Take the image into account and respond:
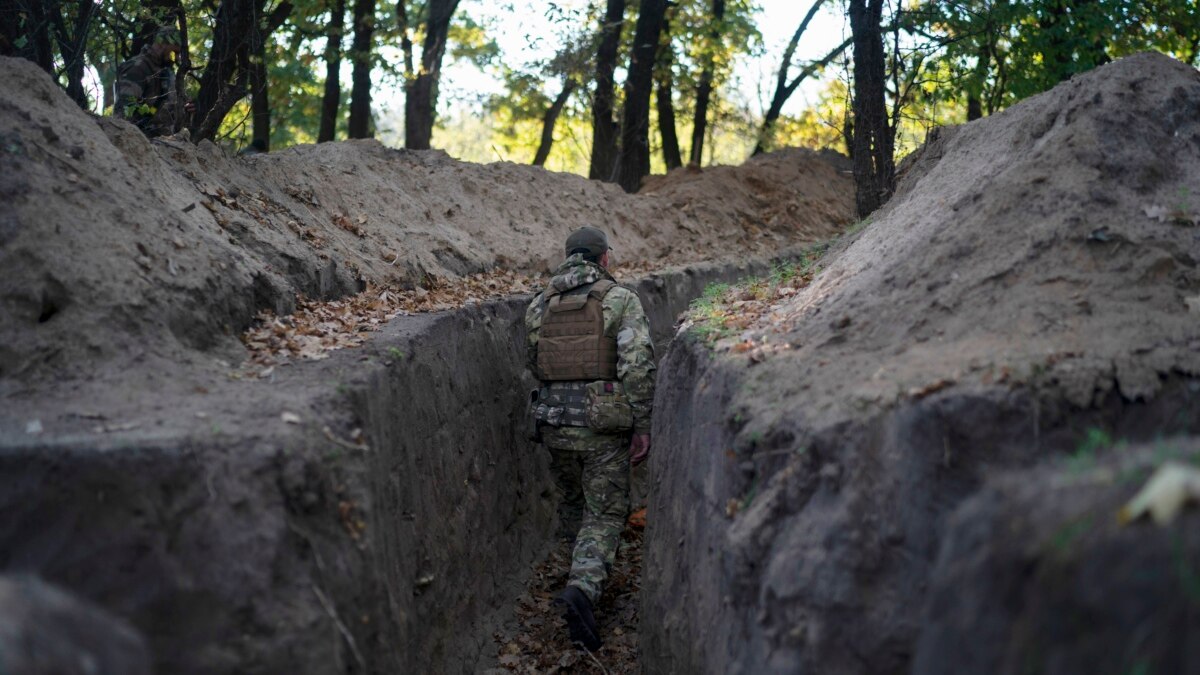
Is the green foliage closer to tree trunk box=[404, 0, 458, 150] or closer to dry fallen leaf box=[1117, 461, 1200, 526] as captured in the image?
tree trunk box=[404, 0, 458, 150]

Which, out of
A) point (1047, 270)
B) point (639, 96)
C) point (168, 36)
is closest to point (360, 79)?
point (639, 96)

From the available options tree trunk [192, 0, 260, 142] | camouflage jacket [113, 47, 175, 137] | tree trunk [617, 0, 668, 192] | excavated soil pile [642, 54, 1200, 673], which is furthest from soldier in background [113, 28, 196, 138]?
tree trunk [617, 0, 668, 192]

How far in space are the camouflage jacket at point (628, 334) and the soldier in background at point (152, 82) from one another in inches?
187

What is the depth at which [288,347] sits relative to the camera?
7.07 metres

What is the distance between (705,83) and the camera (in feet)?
70.3

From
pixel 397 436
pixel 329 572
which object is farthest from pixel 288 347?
pixel 329 572

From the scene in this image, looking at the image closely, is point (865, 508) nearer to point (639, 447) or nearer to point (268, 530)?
point (268, 530)

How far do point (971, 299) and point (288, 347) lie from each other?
4251mm

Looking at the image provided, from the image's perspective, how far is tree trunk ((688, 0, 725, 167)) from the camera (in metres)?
20.9

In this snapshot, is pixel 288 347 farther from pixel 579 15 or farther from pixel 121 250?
pixel 579 15

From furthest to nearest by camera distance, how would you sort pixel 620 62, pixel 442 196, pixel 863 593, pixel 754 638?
pixel 620 62
pixel 442 196
pixel 754 638
pixel 863 593

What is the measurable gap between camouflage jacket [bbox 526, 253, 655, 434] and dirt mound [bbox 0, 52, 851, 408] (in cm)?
220

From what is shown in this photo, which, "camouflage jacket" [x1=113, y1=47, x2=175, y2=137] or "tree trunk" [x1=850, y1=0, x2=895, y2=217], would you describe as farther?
"tree trunk" [x1=850, y1=0, x2=895, y2=217]

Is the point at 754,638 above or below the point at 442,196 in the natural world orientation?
below
